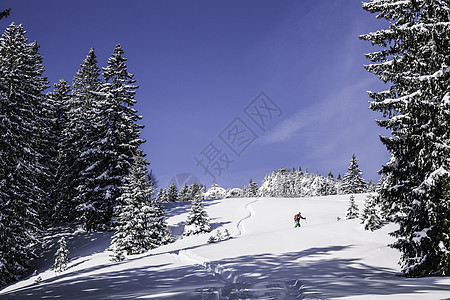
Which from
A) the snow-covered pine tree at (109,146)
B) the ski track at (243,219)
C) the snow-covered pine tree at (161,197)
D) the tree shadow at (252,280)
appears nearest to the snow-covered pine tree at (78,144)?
the snow-covered pine tree at (109,146)

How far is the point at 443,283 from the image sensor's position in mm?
5848

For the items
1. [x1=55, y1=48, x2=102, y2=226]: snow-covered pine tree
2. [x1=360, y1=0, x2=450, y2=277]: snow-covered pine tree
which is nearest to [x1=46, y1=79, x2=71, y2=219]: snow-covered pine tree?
[x1=55, y1=48, x2=102, y2=226]: snow-covered pine tree

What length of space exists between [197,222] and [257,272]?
Answer: 51.5ft

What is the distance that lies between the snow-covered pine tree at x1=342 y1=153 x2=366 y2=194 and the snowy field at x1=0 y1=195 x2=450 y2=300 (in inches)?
1956

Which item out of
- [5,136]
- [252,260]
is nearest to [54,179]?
[5,136]

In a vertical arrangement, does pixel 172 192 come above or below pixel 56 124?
below

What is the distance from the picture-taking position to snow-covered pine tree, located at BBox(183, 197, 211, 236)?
23739 mm

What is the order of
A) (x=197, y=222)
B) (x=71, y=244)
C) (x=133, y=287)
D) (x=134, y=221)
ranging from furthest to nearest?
(x=197, y=222)
(x=71, y=244)
(x=134, y=221)
(x=133, y=287)

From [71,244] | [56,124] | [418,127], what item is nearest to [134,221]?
[71,244]

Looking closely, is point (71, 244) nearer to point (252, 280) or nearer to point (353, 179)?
point (252, 280)

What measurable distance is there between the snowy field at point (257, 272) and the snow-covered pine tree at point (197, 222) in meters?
2.53

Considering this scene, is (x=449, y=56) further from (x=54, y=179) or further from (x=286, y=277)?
(x=54, y=179)

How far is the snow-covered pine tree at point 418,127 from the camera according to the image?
9.18 m

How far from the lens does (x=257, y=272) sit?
8953 millimetres
